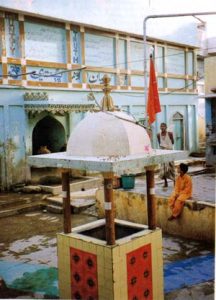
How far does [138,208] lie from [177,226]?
3.59ft

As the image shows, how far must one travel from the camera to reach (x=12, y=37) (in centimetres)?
1216

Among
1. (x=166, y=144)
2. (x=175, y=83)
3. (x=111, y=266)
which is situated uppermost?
(x=175, y=83)

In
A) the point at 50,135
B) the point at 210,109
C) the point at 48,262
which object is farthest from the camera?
the point at 210,109

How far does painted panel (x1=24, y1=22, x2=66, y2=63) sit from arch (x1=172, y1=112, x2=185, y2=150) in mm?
7449

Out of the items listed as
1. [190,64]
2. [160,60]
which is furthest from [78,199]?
[190,64]

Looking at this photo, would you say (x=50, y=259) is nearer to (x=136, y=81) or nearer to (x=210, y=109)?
(x=210, y=109)

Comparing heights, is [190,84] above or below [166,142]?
above

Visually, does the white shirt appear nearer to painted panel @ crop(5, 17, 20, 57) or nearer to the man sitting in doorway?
the man sitting in doorway

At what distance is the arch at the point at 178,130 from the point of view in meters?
18.7

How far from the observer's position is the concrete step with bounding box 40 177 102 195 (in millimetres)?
11625

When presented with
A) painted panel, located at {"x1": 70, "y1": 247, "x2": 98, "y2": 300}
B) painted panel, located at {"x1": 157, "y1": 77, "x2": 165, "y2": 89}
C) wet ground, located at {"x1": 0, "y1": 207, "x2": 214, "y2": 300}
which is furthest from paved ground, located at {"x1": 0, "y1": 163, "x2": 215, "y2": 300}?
painted panel, located at {"x1": 157, "y1": 77, "x2": 165, "y2": 89}

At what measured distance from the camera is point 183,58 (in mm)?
18984

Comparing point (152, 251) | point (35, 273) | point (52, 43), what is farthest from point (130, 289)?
point (52, 43)

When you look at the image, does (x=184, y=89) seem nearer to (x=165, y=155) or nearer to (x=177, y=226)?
(x=177, y=226)
